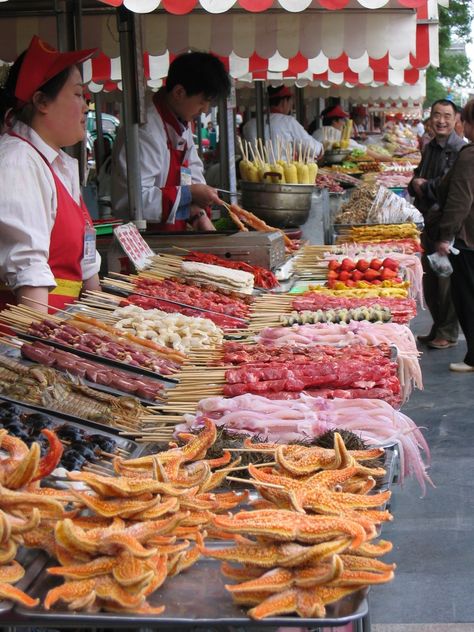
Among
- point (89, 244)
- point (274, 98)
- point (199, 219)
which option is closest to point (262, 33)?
point (199, 219)

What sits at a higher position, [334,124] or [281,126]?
[334,124]

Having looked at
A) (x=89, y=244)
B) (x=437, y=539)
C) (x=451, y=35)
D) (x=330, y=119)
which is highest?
(x=451, y=35)

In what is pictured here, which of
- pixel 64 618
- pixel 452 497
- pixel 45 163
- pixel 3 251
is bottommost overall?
pixel 452 497

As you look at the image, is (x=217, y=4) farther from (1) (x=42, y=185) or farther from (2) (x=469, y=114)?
(2) (x=469, y=114)

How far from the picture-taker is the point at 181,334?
4.55m

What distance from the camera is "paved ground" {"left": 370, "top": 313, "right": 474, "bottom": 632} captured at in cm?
427

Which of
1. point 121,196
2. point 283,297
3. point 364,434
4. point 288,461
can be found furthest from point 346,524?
point 121,196

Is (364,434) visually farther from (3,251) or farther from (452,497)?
(452,497)

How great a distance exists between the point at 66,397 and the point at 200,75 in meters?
3.74

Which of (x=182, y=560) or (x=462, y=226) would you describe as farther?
(x=462, y=226)

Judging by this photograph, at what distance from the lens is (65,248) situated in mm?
4672

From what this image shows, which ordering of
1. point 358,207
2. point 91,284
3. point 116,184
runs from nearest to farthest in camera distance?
point 91,284 < point 116,184 < point 358,207

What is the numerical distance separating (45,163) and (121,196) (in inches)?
87.3

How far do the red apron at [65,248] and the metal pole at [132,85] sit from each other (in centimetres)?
150
